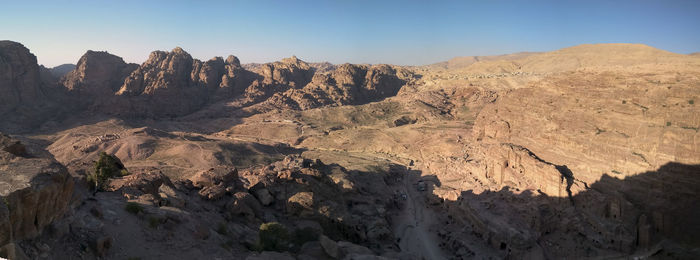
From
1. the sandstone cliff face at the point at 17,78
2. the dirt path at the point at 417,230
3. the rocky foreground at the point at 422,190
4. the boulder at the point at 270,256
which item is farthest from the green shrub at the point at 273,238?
the sandstone cliff face at the point at 17,78

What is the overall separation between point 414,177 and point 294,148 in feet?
95.2

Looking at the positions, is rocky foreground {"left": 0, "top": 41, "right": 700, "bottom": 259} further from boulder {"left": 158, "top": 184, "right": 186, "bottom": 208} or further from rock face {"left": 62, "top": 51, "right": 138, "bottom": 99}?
rock face {"left": 62, "top": 51, "right": 138, "bottom": 99}

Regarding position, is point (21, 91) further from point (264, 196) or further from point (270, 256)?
point (270, 256)

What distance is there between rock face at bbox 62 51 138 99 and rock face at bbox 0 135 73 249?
9463 centimetres

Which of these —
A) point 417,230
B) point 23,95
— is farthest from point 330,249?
point 23,95

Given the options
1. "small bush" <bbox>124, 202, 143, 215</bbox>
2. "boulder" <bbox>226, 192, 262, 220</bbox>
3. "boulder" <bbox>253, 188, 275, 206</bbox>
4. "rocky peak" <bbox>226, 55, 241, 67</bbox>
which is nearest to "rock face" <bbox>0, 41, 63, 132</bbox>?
"rocky peak" <bbox>226, 55, 241, 67</bbox>

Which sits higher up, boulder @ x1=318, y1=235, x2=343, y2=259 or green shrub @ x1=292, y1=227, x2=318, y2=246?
boulder @ x1=318, y1=235, x2=343, y2=259

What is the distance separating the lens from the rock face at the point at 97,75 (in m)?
91.8

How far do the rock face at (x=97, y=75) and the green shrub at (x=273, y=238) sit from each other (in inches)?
3625

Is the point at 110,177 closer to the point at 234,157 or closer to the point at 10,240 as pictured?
the point at 10,240

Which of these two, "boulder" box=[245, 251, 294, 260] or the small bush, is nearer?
"boulder" box=[245, 251, 294, 260]

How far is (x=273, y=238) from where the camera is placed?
17.6m

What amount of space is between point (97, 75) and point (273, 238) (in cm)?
10837

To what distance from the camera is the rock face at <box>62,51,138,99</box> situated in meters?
91.8
